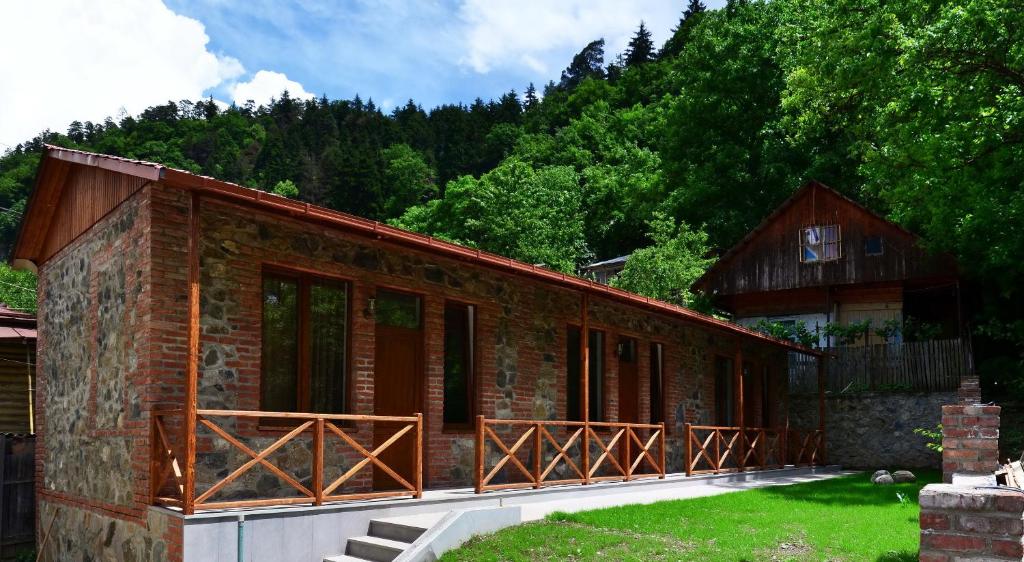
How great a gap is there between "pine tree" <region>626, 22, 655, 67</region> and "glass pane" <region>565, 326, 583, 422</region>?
60.2 m

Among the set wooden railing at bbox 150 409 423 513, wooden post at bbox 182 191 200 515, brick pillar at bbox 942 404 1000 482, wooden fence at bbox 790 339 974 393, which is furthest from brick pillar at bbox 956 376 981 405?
wooden post at bbox 182 191 200 515

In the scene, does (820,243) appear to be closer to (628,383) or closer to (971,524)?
(628,383)

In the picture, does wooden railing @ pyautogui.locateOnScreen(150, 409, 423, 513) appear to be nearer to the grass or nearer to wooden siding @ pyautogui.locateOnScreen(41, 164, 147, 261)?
the grass

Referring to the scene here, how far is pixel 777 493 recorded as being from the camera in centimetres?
1337

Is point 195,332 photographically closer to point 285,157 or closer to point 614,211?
point 614,211

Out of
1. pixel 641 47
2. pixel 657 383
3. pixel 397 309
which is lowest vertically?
pixel 657 383

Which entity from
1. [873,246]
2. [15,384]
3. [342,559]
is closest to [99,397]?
[342,559]

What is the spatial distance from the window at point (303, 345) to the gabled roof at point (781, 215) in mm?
17238

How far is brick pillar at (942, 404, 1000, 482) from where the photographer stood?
572 centimetres

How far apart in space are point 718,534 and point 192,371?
563 centimetres

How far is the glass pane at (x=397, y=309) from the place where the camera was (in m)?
10.5

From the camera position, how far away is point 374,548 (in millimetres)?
8219

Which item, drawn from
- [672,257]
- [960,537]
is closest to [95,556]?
[960,537]

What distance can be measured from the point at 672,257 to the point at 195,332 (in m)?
20.4
